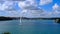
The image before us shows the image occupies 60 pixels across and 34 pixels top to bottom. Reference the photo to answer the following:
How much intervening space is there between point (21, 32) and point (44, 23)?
0.50 metres

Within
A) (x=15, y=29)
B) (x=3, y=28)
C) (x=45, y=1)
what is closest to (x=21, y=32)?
(x=15, y=29)

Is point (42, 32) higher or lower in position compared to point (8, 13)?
lower

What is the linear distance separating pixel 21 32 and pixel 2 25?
0.42 m

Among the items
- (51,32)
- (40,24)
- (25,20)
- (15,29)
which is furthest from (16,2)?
(51,32)

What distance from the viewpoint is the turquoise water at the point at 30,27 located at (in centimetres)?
161

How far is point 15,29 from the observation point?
5.37ft

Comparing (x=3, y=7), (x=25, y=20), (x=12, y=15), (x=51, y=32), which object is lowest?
(x=51, y=32)

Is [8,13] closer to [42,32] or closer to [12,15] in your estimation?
[12,15]

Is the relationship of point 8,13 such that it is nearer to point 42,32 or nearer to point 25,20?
point 25,20

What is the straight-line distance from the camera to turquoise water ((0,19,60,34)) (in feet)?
5.29

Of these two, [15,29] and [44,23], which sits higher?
[44,23]

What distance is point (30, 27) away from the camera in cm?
163

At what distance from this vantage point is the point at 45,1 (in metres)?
1.61

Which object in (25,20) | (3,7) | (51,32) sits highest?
(3,7)
